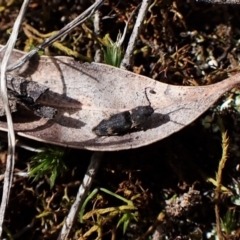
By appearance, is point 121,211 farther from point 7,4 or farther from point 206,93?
point 7,4

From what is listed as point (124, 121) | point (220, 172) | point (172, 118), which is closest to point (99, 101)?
point (124, 121)

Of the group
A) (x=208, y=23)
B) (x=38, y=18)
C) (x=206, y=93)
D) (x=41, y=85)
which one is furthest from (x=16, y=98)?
(x=208, y=23)

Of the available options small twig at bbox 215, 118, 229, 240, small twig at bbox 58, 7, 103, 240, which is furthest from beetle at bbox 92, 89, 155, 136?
small twig at bbox 215, 118, 229, 240

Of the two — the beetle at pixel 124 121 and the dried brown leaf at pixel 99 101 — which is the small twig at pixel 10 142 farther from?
the beetle at pixel 124 121

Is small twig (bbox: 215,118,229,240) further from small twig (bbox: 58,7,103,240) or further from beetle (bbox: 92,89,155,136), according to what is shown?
small twig (bbox: 58,7,103,240)

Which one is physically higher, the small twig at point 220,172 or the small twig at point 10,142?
the small twig at point 10,142

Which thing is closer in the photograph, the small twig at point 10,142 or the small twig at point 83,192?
the small twig at point 10,142

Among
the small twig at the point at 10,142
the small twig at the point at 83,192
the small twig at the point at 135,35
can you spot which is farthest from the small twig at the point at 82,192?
the small twig at the point at 135,35

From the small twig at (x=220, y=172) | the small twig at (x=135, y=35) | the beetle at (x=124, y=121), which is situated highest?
the small twig at (x=135, y=35)
